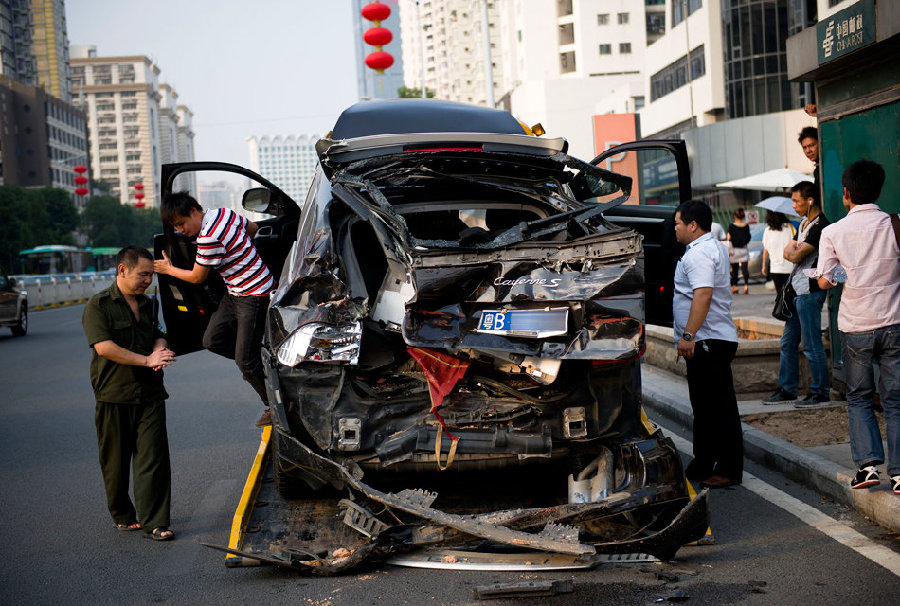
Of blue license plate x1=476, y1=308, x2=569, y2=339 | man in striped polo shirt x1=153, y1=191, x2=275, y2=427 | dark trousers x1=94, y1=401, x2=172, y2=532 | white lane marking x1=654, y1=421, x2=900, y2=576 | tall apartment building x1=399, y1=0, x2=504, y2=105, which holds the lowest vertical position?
white lane marking x1=654, y1=421, x2=900, y2=576

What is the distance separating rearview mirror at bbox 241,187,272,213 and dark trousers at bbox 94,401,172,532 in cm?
231

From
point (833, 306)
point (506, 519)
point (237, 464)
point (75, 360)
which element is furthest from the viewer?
point (75, 360)

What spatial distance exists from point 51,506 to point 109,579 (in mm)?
1838

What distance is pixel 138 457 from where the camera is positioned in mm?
5461

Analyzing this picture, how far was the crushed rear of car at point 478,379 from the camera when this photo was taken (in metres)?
4.48

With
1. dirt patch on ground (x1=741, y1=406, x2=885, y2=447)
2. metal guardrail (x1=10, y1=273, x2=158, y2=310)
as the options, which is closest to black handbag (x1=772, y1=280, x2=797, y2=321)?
dirt patch on ground (x1=741, y1=406, x2=885, y2=447)

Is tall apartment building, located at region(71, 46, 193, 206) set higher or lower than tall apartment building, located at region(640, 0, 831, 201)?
higher

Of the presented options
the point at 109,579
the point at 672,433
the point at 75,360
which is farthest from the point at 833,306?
the point at 75,360

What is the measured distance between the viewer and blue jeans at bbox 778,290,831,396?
307 inches

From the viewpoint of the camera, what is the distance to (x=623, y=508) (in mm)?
4398

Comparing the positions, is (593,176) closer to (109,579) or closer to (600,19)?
(109,579)

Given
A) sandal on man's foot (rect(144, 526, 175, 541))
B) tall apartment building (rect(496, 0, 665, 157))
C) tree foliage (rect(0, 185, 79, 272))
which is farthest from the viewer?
tall apartment building (rect(496, 0, 665, 157))

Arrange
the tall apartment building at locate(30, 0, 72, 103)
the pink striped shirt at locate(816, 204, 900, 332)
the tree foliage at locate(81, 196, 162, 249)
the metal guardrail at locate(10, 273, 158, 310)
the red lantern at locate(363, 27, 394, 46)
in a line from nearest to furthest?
the pink striped shirt at locate(816, 204, 900, 332) → the red lantern at locate(363, 27, 394, 46) → the metal guardrail at locate(10, 273, 158, 310) → the tree foliage at locate(81, 196, 162, 249) → the tall apartment building at locate(30, 0, 72, 103)

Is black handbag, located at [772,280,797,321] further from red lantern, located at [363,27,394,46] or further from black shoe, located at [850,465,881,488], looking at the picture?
red lantern, located at [363,27,394,46]
